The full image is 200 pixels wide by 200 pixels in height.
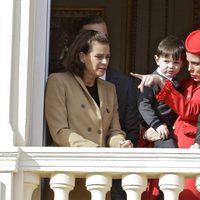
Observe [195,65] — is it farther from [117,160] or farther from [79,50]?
[117,160]

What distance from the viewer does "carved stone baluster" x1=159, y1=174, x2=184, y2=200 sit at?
25.8ft

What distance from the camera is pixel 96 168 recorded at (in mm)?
7848

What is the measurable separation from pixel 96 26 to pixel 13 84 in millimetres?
1026

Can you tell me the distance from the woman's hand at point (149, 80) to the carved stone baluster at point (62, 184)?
→ 2.33 ft

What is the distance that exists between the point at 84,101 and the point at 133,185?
67cm

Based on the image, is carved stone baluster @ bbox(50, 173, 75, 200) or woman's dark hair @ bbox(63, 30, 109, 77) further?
woman's dark hair @ bbox(63, 30, 109, 77)

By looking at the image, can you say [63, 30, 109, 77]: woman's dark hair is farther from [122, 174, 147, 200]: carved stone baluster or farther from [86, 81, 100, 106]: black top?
[122, 174, 147, 200]: carved stone baluster

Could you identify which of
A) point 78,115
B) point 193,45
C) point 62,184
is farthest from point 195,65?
point 62,184

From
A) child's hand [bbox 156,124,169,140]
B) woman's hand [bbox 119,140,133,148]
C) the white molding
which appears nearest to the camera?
the white molding

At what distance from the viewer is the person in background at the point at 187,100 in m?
8.11

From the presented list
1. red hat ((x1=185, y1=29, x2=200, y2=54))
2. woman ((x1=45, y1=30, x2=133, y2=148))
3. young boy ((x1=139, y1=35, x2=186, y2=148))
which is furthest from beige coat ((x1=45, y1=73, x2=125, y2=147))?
red hat ((x1=185, y1=29, x2=200, y2=54))

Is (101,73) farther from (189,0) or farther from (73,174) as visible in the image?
(189,0)

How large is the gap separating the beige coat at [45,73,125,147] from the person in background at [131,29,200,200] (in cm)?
29

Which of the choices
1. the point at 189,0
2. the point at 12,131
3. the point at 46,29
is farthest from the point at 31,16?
the point at 189,0
